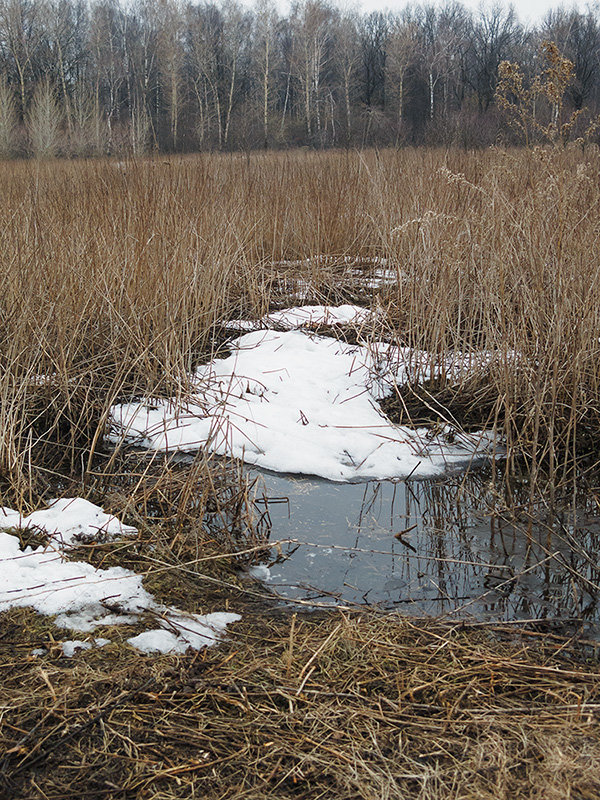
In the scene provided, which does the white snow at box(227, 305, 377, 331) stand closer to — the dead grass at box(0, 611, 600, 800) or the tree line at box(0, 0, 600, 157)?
the dead grass at box(0, 611, 600, 800)

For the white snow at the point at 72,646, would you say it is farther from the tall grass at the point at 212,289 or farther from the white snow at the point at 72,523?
the tall grass at the point at 212,289

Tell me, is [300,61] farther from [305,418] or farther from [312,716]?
[312,716]

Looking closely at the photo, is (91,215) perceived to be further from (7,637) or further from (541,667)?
(541,667)

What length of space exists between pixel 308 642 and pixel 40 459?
6.04 feet

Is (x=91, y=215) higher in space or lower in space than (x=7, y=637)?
higher

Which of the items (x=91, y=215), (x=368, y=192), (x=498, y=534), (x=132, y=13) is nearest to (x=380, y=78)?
(x=132, y=13)

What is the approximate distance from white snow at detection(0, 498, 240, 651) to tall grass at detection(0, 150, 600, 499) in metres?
0.48

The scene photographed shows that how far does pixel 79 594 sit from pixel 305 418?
70.5 inches

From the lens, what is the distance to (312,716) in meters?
1.47

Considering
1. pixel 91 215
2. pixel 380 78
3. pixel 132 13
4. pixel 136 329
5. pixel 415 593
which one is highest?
pixel 132 13

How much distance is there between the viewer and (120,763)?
135 cm

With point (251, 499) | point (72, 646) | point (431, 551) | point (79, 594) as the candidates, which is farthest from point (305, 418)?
point (72, 646)

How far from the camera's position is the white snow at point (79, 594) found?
1846 millimetres

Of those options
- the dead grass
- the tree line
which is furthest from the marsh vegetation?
the tree line
